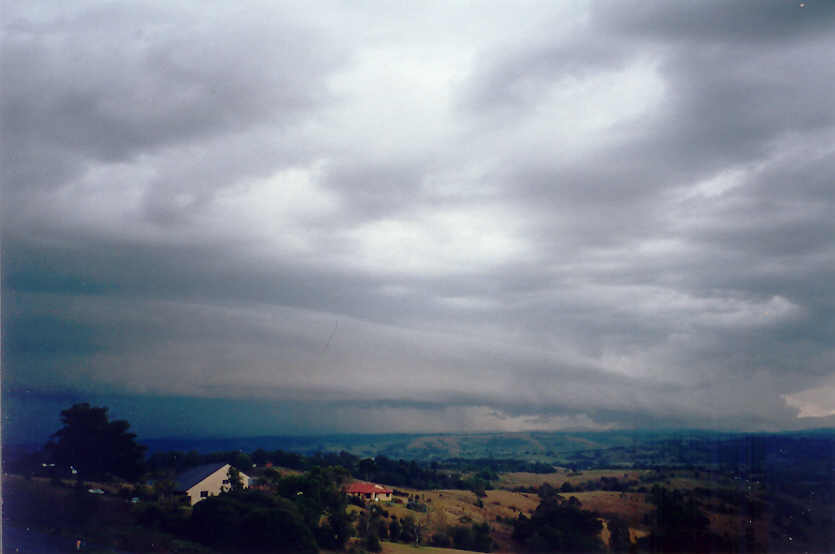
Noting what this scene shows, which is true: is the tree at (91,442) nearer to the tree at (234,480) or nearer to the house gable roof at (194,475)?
the house gable roof at (194,475)

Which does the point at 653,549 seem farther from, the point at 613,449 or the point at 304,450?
the point at 304,450

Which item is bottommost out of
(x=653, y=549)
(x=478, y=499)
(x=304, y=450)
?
(x=653, y=549)

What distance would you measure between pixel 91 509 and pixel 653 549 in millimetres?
4272

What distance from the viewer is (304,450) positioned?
15.4 feet

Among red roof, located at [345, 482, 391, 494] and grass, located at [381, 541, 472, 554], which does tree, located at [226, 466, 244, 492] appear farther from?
grass, located at [381, 541, 472, 554]

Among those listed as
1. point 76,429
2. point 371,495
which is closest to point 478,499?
point 371,495

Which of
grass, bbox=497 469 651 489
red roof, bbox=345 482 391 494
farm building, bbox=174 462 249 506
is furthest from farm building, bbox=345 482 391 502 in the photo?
grass, bbox=497 469 651 489

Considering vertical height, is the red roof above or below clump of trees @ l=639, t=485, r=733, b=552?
above

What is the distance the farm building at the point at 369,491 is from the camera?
4531mm

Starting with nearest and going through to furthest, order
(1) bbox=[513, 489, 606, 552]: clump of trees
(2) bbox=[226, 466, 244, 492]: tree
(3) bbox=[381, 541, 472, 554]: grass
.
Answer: (3) bbox=[381, 541, 472, 554]: grass < (1) bbox=[513, 489, 606, 552]: clump of trees < (2) bbox=[226, 466, 244, 492]: tree

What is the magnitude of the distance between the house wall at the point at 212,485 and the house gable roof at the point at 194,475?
3cm

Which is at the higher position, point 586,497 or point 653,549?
point 586,497

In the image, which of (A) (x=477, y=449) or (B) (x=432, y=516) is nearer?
(B) (x=432, y=516)

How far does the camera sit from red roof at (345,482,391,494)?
4547mm
